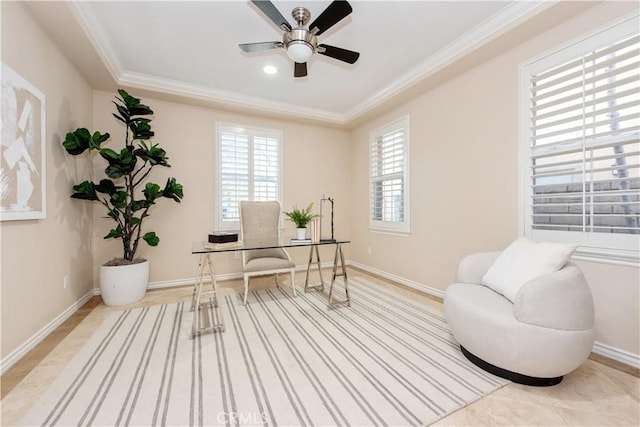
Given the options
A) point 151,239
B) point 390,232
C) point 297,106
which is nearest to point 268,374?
point 151,239

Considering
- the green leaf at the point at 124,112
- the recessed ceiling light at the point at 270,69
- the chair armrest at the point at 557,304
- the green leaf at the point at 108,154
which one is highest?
the recessed ceiling light at the point at 270,69

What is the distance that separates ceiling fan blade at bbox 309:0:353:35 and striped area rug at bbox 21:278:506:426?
244 cm

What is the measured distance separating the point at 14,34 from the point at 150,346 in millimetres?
2460

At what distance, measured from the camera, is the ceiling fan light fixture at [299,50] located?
208 centimetres

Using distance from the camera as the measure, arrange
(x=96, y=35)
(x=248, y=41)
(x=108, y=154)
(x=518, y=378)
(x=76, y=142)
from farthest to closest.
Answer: (x=108, y=154) → (x=248, y=41) → (x=76, y=142) → (x=96, y=35) → (x=518, y=378)

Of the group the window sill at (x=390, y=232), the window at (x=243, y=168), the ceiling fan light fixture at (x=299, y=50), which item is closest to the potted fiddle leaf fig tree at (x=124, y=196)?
the window at (x=243, y=168)

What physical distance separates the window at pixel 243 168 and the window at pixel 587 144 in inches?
129

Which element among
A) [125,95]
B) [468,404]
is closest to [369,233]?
[468,404]

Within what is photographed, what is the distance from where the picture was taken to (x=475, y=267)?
2.22m

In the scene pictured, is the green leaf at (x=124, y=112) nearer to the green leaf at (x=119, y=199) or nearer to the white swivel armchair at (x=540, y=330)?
the green leaf at (x=119, y=199)

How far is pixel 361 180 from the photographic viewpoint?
15.5ft

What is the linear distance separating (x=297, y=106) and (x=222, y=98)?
113 centimetres

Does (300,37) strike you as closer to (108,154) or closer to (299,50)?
(299,50)

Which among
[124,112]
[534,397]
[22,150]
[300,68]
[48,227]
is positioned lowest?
[534,397]
